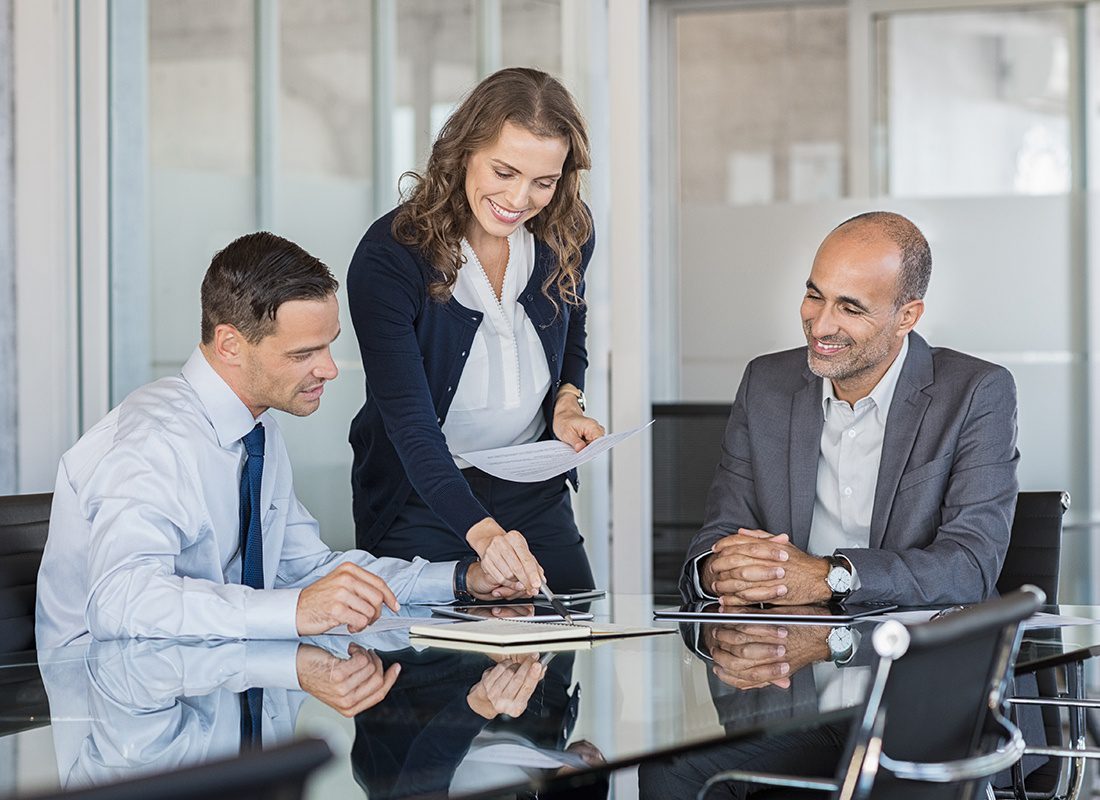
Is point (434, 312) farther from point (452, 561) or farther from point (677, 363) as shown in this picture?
point (677, 363)

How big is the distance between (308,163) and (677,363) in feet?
6.47

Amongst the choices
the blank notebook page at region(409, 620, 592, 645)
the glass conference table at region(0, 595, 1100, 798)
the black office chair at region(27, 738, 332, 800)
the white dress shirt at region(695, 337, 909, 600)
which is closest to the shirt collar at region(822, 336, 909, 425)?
the white dress shirt at region(695, 337, 909, 600)

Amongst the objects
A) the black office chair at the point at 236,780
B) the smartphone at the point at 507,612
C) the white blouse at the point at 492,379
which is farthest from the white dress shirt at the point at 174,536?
the black office chair at the point at 236,780

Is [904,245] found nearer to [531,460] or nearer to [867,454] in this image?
[867,454]

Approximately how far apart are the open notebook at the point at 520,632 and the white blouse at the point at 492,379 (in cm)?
67

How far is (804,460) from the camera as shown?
266cm

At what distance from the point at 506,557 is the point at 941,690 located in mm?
929

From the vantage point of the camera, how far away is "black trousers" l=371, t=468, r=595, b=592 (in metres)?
2.74

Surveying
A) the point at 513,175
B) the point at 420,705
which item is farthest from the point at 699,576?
the point at 420,705

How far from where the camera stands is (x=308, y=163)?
3.96 metres

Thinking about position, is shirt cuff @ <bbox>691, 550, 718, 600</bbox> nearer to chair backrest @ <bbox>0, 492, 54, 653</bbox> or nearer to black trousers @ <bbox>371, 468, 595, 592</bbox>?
black trousers @ <bbox>371, 468, 595, 592</bbox>

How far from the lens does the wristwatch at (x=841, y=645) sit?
1854mm

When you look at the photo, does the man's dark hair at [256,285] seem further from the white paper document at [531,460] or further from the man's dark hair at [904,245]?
the man's dark hair at [904,245]

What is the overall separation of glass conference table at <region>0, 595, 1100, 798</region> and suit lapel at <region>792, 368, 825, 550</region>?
0.51 meters
